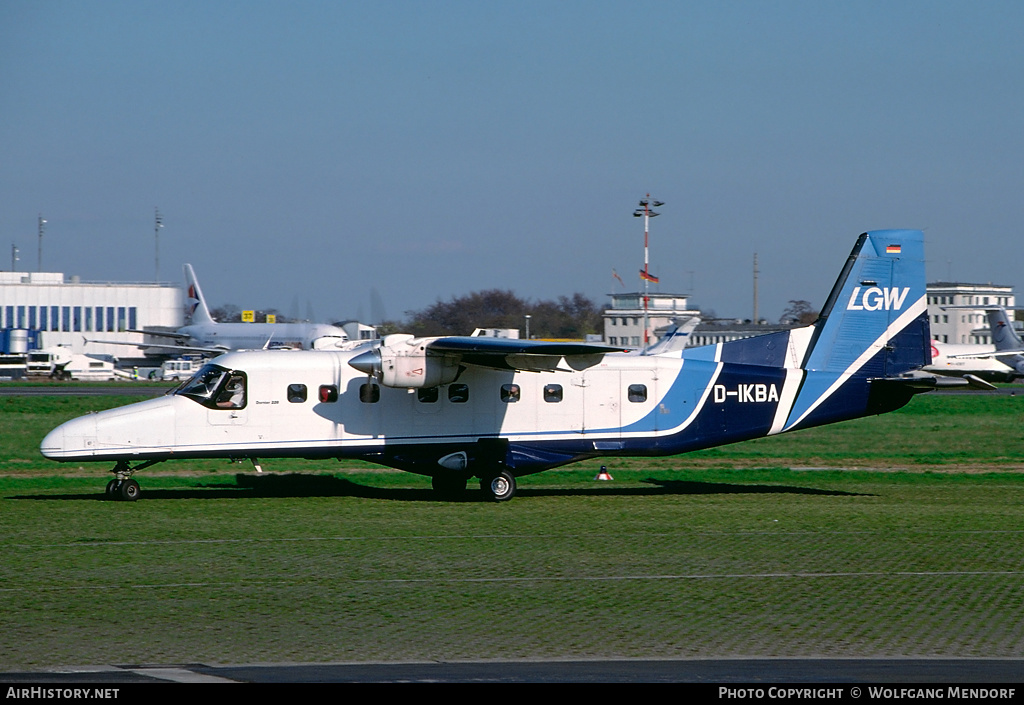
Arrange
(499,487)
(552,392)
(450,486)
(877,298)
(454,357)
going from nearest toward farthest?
(454,357), (499,487), (552,392), (450,486), (877,298)

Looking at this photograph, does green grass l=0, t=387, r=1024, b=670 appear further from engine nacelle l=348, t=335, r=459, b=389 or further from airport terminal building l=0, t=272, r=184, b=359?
airport terminal building l=0, t=272, r=184, b=359

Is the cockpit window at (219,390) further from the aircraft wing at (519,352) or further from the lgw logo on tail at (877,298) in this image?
the lgw logo on tail at (877,298)

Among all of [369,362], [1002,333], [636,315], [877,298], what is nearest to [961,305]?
[636,315]

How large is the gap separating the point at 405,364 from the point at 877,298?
29.9 feet

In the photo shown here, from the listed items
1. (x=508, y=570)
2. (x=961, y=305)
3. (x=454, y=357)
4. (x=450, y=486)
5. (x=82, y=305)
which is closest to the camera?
(x=508, y=570)

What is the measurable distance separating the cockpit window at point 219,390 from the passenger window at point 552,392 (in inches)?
210

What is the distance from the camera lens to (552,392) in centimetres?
1862

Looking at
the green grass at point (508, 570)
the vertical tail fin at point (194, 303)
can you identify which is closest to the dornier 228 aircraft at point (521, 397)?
the green grass at point (508, 570)

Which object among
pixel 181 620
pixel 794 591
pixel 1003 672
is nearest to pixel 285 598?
pixel 181 620

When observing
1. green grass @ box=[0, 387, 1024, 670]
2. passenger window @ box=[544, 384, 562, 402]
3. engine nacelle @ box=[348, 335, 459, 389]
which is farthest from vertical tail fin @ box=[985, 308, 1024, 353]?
engine nacelle @ box=[348, 335, 459, 389]

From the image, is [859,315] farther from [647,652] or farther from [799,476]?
[647,652]

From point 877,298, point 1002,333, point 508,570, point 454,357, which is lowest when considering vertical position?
→ point 508,570

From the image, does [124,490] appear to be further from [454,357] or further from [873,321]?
[873,321]

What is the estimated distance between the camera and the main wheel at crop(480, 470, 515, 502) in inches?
723
